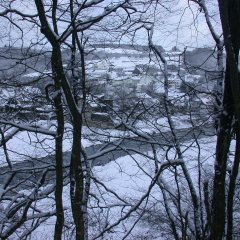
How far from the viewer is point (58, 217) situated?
28.4 feet

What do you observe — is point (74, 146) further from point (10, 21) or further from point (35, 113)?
point (10, 21)

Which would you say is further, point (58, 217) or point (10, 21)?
point (58, 217)

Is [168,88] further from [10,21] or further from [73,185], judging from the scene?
[10,21]

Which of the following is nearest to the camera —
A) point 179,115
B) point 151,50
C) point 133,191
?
point 151,50

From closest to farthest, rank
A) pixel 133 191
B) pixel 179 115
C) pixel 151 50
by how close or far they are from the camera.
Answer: pixel 151 50 → pixel 179 115 → pixel 133 191

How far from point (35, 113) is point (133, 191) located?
10.2 m

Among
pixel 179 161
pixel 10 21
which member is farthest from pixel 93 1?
pixel 179 161

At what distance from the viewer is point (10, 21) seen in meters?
8.11

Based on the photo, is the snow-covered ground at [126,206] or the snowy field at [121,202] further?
the snow-covered ground at [126,206]

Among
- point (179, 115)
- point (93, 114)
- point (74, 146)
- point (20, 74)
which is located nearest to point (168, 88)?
point (179, 115)

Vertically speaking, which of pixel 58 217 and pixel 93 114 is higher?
pixel 93 114

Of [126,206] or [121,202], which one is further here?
[126,206]

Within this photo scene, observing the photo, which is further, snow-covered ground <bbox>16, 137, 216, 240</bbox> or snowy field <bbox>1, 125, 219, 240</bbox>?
snow-covered ground <bbox>16, 137, 216, 240</bbox>

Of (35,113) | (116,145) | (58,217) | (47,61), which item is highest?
(47,61)
